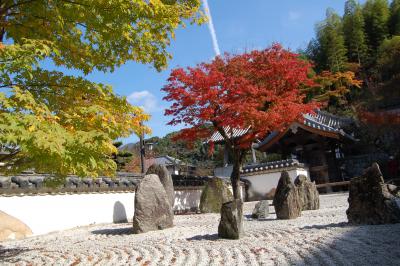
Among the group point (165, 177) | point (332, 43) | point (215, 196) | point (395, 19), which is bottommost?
point (215, 196)

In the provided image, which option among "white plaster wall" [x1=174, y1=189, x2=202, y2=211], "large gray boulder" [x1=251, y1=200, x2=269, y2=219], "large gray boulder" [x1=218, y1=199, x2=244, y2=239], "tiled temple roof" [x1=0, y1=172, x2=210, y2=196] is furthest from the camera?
"white plaster wall" [x1=174, y1=189, x2=202, y2=211]

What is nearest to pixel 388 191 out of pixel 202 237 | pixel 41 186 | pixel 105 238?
pixel 202 237

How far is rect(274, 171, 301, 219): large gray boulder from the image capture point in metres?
9.51

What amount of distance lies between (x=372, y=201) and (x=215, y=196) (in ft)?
25.8

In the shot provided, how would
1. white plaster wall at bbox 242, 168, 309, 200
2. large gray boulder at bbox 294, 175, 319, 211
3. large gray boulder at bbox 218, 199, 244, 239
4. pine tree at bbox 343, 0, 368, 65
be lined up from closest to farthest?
large gray boulder at bbox 218, 199, 244, 239 → large gray boulder at bbox 294, 175, 319, 211 → white plaster wall at bbox 242, 168, 309, 200 → pine tree at bbox 343, 0, 368, 65

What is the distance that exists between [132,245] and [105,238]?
174cm

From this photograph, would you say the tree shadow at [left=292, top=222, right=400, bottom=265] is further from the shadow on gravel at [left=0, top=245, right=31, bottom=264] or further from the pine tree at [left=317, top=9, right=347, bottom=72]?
the pine tree at [left=317, top=9, right=347, bottom=72]

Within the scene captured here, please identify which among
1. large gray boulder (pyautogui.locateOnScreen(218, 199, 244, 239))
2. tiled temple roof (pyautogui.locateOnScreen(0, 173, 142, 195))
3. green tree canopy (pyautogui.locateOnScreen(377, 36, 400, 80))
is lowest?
large gray boulder (pyautogui.locateOnScreen(218, 199, 244, 239))

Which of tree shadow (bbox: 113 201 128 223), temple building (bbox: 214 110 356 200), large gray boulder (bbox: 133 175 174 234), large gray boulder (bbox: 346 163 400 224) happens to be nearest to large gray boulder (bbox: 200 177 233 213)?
tree shadow (bbox: 113 201 128 223)

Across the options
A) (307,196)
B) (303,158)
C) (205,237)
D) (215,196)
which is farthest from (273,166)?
(205,237)

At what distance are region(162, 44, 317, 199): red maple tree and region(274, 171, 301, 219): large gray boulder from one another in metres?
3.35

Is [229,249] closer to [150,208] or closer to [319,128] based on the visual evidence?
[150,208]

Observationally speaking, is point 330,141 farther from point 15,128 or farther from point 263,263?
point 15,128

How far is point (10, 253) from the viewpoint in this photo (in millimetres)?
6707
